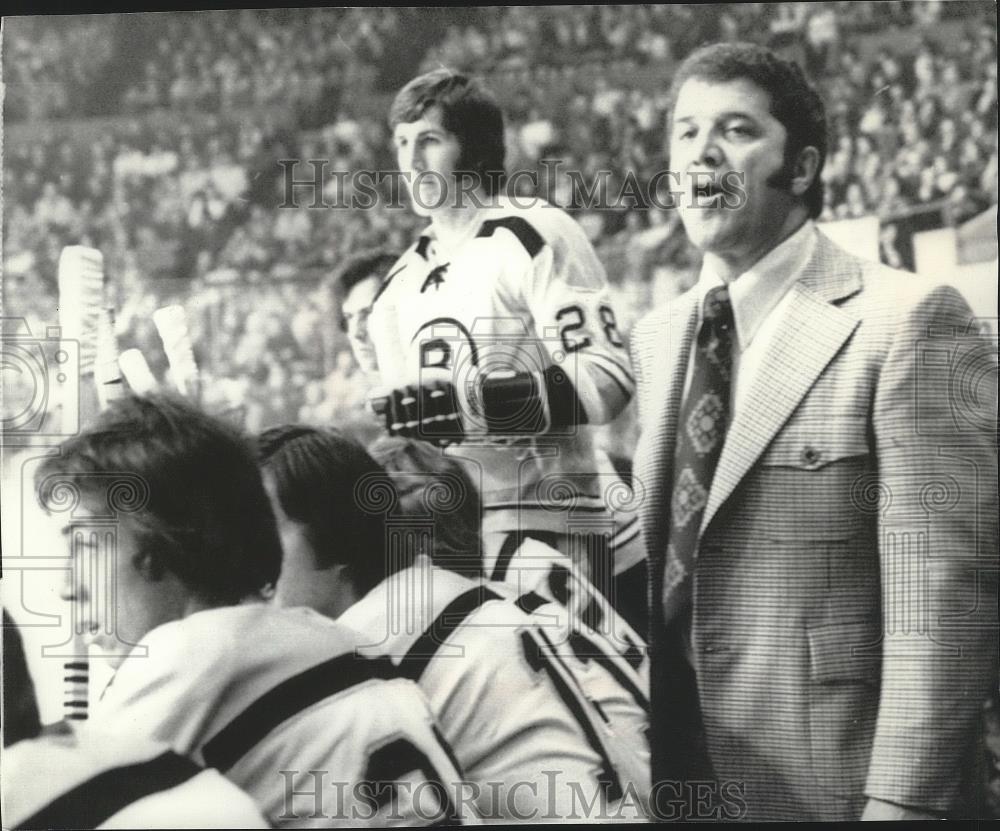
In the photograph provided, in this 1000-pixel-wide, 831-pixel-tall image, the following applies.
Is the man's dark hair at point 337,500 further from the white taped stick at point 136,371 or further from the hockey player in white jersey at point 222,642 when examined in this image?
the white taped stick at point 136,371

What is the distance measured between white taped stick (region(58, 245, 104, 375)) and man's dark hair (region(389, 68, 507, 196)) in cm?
83

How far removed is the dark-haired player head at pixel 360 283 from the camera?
291 centimetres

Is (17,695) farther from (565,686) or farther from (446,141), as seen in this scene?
(446,141)

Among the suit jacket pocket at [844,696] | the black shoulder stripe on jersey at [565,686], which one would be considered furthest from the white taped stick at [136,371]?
the suit jacket pocket at [844,696]

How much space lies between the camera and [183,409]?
9.50 ft

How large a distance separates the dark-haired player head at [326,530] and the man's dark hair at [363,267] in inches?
17.4

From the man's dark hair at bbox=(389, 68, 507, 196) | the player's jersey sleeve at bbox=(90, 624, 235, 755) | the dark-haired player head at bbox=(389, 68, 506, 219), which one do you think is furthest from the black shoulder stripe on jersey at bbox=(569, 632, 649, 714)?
the man's dark hair at bbox=(389, 68, 507, 196)

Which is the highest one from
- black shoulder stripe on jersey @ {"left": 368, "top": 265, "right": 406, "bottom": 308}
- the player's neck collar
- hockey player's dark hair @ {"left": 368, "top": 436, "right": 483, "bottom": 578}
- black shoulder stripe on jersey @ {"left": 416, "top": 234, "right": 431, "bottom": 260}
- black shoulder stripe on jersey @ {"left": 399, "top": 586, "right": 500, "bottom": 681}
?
the player's neck collar

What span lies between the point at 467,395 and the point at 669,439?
50cm

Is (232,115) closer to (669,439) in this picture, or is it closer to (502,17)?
(502,17)

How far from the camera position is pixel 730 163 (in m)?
2.84

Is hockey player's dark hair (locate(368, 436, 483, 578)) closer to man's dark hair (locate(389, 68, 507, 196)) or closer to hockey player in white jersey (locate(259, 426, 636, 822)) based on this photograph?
hockey player in white jersey (locate(259, 426, 636, 822))

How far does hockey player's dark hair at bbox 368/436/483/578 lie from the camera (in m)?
2.86

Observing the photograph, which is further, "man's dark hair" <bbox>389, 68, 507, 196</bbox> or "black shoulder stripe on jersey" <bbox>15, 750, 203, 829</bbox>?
"man's dark hair" <bbox>389, 68, 507, 196</bbox>
